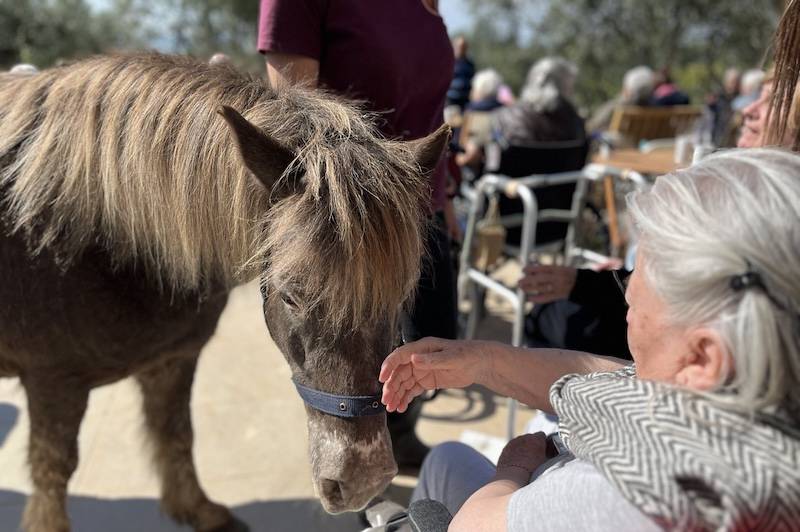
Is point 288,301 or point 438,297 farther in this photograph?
point 438,297

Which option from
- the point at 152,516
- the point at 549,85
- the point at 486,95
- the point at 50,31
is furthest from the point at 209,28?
the point at 152,516

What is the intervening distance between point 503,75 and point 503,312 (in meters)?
20.1

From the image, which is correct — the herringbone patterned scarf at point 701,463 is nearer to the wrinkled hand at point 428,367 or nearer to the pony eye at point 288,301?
the wrinkled hand at point 428,367

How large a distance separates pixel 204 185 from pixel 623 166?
3.30m

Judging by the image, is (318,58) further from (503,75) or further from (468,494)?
(503,75)

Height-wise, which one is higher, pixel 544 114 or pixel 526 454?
pixel 544 114

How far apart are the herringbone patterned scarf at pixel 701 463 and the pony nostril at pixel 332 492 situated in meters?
Result: 0.67

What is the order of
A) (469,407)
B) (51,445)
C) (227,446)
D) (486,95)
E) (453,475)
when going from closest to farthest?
(453,475)
(51,445)
(227,446)
(469,407)
(486,95)

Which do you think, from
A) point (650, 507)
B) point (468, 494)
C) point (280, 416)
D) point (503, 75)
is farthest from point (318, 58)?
point (503, 75)

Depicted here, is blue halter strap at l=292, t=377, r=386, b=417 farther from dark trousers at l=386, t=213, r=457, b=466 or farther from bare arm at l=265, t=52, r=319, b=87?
bare arm at l=265, t=52, r=319, b=87

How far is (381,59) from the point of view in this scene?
1.75 meters

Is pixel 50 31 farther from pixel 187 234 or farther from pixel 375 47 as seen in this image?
pixel 187 234

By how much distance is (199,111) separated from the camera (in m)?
1.44

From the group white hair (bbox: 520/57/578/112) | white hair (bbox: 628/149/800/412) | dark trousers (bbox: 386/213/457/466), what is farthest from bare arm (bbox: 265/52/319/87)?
white hair (bbox: 520/57/578/112)
